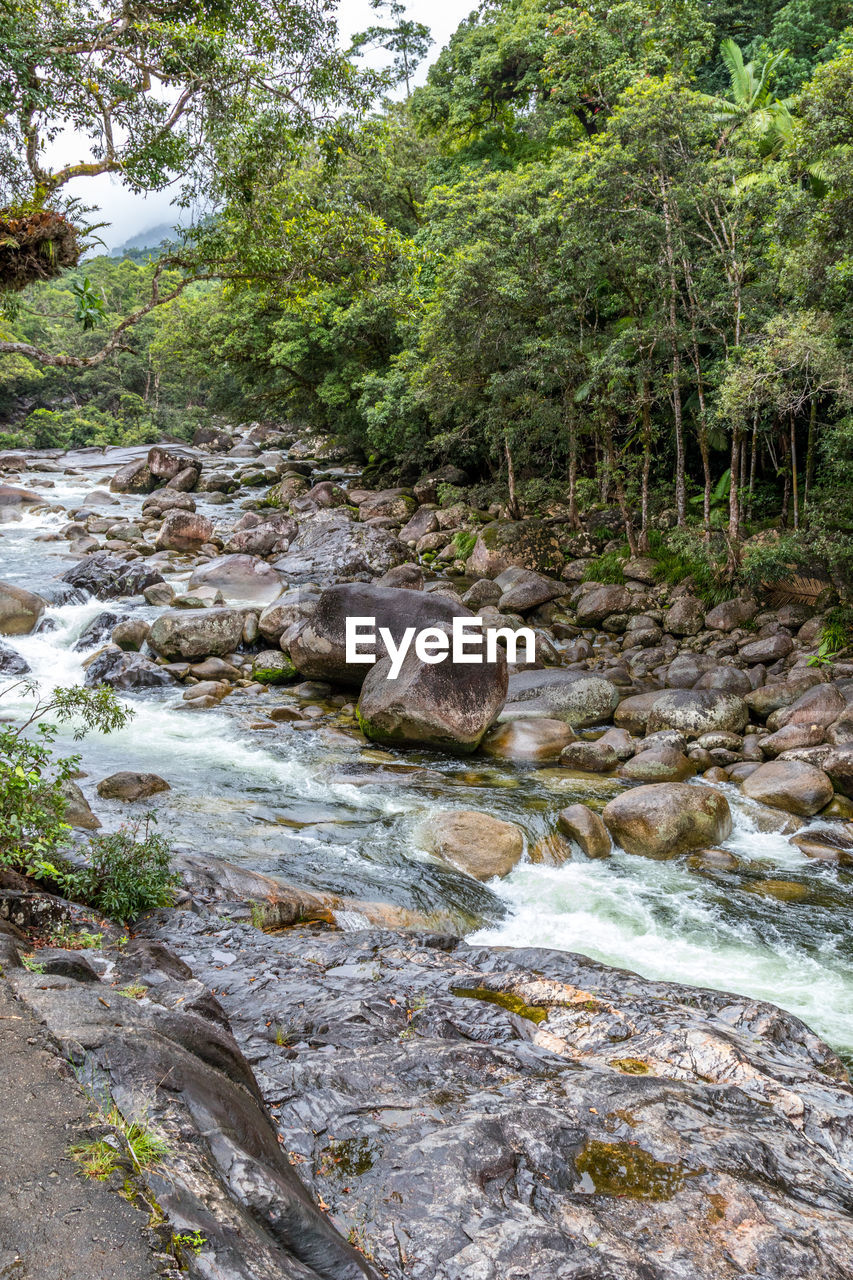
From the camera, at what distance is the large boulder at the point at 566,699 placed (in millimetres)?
12594

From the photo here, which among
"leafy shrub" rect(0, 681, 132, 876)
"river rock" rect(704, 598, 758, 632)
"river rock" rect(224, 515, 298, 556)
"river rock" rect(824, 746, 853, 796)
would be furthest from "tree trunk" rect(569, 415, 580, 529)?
"leafy shrub" rect(0, 681, 132, 876)

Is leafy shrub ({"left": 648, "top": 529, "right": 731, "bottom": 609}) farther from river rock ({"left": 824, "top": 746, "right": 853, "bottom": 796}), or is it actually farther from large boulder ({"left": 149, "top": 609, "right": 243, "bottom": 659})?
large boulder ({"left": 149, "top": 609, "right": 243, "bottom": 659})

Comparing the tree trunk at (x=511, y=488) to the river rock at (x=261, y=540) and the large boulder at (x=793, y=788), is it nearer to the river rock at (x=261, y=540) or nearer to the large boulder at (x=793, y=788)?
the river rock at (x=261, y=540)

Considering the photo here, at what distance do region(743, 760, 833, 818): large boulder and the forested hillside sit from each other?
487cm

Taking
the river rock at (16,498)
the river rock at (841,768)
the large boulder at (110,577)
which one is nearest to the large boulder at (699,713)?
the river rock at (841,768)

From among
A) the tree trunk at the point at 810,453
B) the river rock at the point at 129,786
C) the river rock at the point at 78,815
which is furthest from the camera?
the tree trunk at the point at 810,453

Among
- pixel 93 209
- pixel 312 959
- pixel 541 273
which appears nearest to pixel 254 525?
pixel 541 273

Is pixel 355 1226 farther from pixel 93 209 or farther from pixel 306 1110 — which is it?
pixel 93 209

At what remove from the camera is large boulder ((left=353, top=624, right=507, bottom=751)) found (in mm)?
11148

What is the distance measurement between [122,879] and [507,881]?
4063 millimetres

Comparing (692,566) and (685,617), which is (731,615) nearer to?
(685,617)

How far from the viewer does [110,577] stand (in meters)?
17.5

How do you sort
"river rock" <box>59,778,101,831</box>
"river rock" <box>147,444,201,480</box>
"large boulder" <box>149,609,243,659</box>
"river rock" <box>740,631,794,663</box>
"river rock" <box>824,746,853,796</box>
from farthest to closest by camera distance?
1. "river rock" <box>147,444,201,480</box>
2. "large boulder" <box>149,609,243,659</box>
3. "river rock" <box>740,631,794,663</box>
4. "river rock" <box>824,746,853,796</box>
5. "river rock" <box>59,778,101,831</box>

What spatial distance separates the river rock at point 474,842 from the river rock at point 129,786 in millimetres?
3535
